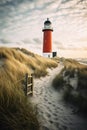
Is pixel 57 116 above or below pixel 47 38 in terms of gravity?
below

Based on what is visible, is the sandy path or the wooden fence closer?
the sandy path

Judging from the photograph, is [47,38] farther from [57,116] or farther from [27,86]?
[57,116]

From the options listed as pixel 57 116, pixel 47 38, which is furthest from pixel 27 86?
pixel 47 38

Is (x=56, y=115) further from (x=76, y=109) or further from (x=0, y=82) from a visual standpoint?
(x=0, y=82)

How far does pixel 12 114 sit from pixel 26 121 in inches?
10.6

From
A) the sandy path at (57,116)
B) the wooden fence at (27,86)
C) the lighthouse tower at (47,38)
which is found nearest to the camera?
the sandy path at (57,116)

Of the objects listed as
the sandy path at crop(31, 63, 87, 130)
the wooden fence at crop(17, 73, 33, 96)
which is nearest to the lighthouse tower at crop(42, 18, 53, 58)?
the wooden fence at crop(17, 73, 33, 96)

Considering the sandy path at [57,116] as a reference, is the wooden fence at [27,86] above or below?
above

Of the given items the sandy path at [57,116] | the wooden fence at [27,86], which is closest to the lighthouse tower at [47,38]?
the wooden fence at [27,86]

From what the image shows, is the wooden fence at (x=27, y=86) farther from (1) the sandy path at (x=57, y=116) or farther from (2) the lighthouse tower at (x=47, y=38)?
(2) the lighthouse tower at (x=47, y=38)

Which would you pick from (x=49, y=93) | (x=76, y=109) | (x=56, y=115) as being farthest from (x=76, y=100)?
(x=49, y=93)

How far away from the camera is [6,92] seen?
3475 millimetres

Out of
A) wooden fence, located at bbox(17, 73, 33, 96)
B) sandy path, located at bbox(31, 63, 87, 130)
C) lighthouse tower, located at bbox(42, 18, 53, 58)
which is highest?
lighthouse tower, located at bbox(42, 18, 53, 58)

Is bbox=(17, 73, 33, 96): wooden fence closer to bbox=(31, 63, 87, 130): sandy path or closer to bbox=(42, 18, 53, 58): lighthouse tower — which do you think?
bbox=(31, 63, 87, 130): sandy path
